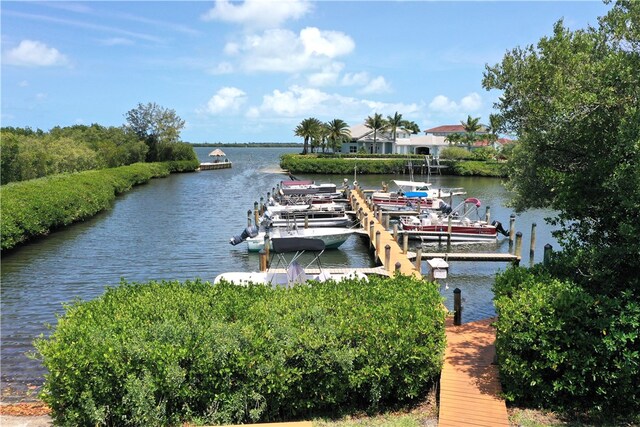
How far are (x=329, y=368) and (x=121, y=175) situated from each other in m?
60.2

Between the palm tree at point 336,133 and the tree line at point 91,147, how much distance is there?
2688 cm

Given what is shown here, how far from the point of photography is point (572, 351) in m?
8.59

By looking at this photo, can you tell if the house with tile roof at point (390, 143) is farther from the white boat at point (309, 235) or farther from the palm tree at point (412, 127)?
the white boat at point (309, 235)

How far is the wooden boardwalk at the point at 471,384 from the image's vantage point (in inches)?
337

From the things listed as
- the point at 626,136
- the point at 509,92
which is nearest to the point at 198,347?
the point at 626,136

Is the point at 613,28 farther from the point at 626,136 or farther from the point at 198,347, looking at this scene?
the point at 198,347

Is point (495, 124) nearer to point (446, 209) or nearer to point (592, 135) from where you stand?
point (592, 135)

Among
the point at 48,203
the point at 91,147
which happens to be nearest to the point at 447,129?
the point at 91,147

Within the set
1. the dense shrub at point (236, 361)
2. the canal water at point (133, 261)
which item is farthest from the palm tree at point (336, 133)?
the dense shrub at point (236, 361)

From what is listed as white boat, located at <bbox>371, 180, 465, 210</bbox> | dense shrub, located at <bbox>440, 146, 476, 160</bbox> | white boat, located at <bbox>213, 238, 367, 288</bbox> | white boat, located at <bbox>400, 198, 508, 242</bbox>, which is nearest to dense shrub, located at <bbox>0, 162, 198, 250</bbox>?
white boat, located at <bbox>213, 238, 367, 288</bbox>

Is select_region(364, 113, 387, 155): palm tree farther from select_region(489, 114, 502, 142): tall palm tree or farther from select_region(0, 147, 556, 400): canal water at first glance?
select_region(489, 114, 502, 142): tall palm tree

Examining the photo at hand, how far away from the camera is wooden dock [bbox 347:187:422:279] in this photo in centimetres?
2156

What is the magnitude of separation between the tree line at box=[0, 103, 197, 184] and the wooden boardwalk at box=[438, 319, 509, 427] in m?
40.7

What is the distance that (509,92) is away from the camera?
1377 cm
